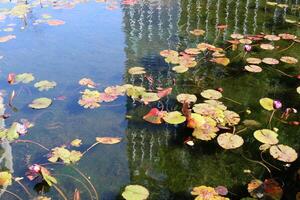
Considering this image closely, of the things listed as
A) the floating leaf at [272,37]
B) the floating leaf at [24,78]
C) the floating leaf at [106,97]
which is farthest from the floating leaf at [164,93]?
the floating leaf at [272,37]

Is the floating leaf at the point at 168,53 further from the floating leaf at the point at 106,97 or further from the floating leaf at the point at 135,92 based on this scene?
the floating leaf at the point at 106,97

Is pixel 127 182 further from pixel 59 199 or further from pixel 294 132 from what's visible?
pixel 294 132

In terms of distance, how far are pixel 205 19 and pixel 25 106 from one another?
2.06 m

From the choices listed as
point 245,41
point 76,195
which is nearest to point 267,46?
point 245,41

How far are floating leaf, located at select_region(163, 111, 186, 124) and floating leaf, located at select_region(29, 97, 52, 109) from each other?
74 cm

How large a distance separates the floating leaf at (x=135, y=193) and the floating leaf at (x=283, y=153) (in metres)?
0.65

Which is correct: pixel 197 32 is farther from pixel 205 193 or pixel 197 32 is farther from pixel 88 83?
pixel 205 193

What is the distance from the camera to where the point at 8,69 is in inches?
102

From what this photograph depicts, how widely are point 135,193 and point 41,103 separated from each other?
98 centimetres

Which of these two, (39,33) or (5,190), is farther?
(39,33)

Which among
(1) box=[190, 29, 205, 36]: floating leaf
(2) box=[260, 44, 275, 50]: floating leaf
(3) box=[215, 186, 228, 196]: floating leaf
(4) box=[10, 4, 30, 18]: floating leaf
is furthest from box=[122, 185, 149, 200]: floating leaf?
(4) box=[10, 4, 30, 18]: floating leaf

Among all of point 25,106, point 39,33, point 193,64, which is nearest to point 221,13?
point 193,64

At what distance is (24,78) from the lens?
2434mm

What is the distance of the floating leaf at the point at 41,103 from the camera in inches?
84.0
